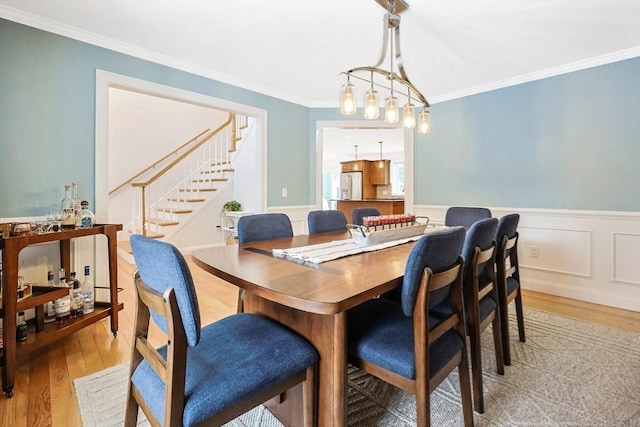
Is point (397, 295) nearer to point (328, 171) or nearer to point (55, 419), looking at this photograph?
point (55, 419)

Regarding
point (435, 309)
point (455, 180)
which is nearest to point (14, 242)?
point (435, 309)

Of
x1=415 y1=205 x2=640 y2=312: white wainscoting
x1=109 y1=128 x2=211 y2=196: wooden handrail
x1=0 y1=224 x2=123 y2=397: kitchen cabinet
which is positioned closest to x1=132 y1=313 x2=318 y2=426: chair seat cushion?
x1=0 y1=224 x2=123 y2=397: kitchen cabinet

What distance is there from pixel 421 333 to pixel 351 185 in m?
8.70

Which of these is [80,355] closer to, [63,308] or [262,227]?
[63,308]

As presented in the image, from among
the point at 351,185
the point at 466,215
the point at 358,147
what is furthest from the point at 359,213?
the point at 351,185

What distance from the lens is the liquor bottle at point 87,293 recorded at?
223cm

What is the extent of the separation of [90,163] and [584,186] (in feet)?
14.2

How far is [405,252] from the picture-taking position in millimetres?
1655

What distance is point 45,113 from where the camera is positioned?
2260mm

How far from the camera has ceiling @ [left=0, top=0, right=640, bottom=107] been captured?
6.78ft

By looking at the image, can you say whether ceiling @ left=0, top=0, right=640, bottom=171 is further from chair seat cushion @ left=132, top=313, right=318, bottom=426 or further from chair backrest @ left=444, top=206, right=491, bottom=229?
chair seat cushion @ left=132, top=313, right=318, bottom=426

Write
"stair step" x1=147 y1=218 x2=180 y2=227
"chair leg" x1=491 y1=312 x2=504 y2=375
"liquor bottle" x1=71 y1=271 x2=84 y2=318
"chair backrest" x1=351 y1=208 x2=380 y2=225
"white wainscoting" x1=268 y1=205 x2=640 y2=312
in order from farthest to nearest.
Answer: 1. "stair step" x1=147 y1=218 x2=180 y2=227
2. "chair backrest" x1=351 y1=208 x2=380 y2=225
3. "white wainscoting" x1=268 y1=205 x2=640 y2=312
4. "liquor bottle" x1=71 y1=271 x2=84 y2=318
5. "chair leg" x1=491 y1=312 x2=504 y2=375

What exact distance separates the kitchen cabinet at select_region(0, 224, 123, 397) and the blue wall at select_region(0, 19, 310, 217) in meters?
0.45

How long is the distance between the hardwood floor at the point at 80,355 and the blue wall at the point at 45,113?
972 millimetres
